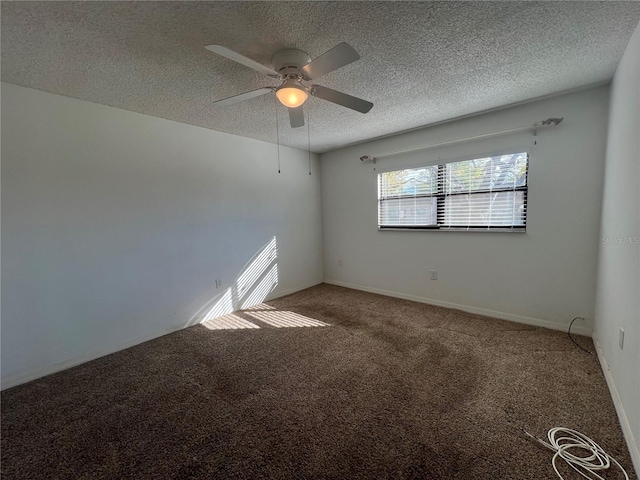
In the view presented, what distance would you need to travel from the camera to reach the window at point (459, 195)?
292 cm

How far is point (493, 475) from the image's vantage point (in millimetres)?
1287

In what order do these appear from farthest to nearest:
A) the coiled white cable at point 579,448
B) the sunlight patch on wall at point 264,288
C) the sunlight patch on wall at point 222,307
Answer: the sunlight patch on wall at point 264,288
the sunlight patch on wall at point 222,307
the coiled white cable at point 579,448

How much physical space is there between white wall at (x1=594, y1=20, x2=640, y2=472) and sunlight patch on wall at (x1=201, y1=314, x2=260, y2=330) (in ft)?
9.65

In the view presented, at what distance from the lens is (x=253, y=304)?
3.85 metres

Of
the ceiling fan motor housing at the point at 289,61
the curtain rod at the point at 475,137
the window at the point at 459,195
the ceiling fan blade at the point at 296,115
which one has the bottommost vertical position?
the window at the point at 459,195

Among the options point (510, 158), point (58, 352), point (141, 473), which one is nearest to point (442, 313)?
point (510, 158)

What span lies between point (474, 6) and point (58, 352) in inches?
152

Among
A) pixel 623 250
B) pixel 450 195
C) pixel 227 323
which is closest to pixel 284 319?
pixel 227 323

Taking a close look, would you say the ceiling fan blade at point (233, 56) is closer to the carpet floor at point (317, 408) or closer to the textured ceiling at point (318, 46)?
the textured ceiling at point (318, 46)

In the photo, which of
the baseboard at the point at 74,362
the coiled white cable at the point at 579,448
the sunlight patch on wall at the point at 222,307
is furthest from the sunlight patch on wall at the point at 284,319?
Answer: the coiled white cable at the point at 579,448

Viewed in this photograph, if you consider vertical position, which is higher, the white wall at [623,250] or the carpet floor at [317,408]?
the white wall at [623,250]

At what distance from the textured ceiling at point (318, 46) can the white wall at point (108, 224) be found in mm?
347

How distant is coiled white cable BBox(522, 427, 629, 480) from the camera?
4.27 feet

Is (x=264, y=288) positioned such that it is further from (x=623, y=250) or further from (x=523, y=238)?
(x=623, y=250)
